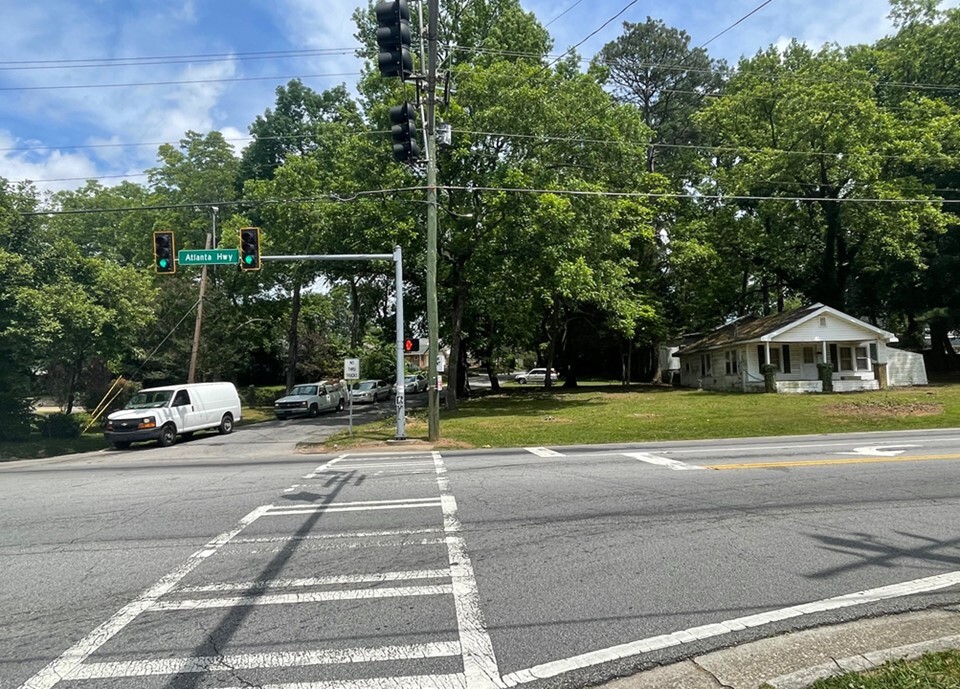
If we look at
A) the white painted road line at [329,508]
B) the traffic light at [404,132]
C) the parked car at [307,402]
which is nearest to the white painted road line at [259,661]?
the white painted road line at [329,508]

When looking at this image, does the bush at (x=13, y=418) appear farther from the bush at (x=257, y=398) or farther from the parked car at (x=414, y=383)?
the parked car at (x=414, y=383)

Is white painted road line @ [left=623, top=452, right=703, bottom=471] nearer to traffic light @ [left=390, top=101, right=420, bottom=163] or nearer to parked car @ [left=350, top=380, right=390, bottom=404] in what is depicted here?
traffic light @ [left=390, top=101, right=420, bottom=163]

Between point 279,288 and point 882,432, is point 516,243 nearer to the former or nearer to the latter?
point 882,432

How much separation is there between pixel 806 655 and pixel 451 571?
284 centimetres

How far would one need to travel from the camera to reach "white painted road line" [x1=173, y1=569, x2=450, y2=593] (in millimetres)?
5355

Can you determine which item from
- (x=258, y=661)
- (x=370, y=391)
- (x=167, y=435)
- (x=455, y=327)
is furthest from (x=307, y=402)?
(x=258, y=661)

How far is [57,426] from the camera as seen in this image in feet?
87.6

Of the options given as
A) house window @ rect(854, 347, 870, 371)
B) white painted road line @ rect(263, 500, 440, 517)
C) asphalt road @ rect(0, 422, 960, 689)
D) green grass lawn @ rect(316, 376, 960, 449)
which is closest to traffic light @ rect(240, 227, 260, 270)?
green grass lawn @ rect(316, 376, 960, 449)

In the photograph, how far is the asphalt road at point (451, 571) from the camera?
13.3 feet

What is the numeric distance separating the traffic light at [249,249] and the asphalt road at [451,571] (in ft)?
→ 23.3

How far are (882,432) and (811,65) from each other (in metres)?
29.0

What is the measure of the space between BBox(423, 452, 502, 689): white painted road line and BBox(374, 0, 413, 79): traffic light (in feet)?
22.9

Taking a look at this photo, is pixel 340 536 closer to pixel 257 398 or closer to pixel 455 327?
pixel 455 327

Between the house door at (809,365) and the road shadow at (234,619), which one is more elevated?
the house door at (809,365)
